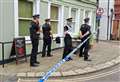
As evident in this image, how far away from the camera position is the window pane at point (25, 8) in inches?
409

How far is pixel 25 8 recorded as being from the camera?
35.2 feet

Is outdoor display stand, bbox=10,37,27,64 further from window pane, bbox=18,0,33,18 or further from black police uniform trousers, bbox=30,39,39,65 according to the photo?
window pane, bbox=18,0,33,18

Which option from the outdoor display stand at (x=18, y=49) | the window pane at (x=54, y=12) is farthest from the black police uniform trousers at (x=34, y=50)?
the window pane at (x=54, y=12)

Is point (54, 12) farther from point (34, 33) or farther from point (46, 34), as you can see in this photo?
point (34, 33)

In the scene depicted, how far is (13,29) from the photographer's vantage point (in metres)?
9.66

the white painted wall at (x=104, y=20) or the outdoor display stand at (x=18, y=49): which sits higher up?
the white painted wall at (x=104, y=20)

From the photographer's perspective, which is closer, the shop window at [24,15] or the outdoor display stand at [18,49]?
the outdoor display stand at [18,49]

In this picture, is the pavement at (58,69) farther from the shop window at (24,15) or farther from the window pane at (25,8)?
the window pane at (25,8)

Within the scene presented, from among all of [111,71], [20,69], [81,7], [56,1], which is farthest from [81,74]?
[81,7]

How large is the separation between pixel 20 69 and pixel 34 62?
77 cm

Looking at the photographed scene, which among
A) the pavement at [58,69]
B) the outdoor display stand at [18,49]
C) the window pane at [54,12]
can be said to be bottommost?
the pavement at [58,69]

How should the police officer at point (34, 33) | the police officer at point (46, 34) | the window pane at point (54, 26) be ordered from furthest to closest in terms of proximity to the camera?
the window pane at point (54, 26)
the police officer at point (46, 34)
the police officer at point (34, 33)

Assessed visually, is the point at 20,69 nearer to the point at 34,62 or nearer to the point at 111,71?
the point at 34,62

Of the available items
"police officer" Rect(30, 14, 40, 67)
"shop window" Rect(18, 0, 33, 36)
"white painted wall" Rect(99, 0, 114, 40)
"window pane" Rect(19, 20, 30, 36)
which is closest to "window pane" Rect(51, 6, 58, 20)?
"shop window" Rect(18, 0, 33, 36)
